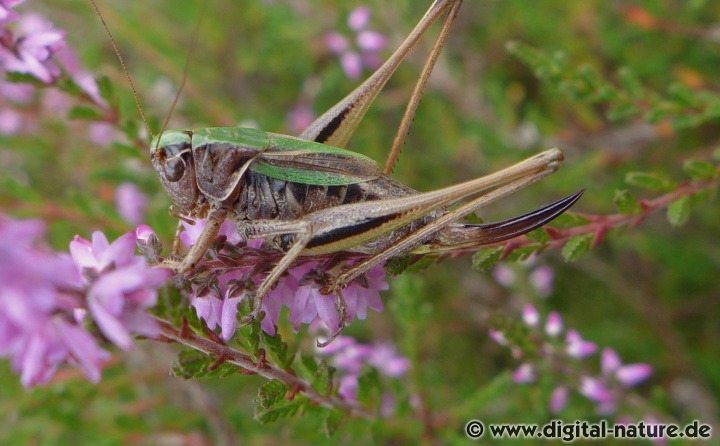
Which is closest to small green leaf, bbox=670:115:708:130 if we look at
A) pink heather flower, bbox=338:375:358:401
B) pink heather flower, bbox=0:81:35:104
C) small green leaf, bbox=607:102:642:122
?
small green leaf, bbox=607:102:642:122

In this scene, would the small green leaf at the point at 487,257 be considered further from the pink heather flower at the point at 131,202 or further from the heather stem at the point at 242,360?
the pink heather flower at the point at 131,202

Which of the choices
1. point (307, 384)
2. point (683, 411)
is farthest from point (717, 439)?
point (307, 384)

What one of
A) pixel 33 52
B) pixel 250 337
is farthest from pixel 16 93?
pixel 250 337

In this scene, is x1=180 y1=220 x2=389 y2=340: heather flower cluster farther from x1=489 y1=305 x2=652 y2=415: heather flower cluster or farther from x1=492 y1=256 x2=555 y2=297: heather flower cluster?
Answer: x1=492 y1=256 x2=555 y2=297: heather flower cluster

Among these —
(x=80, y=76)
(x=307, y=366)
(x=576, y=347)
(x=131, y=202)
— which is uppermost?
(x=80, y=76)

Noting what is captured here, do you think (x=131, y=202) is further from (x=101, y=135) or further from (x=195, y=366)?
(x=195, y=366)

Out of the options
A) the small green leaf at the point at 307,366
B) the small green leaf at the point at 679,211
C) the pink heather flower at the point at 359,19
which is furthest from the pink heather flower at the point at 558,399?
the pink heather flower at the point at 359,19
